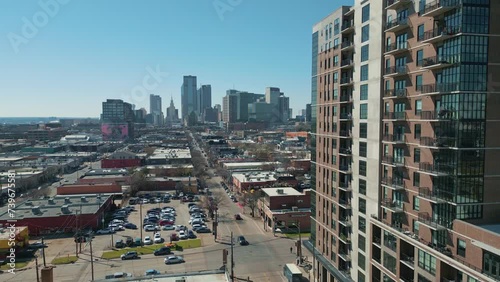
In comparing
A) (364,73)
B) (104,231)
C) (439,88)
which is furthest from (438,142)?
(104,231)

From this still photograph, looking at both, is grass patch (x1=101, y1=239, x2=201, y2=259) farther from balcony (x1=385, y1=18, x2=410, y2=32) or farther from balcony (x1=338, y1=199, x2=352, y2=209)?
balcony (x1=385, y1=18, x2=410, y2=32)

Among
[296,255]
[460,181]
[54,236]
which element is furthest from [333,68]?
[54,236]

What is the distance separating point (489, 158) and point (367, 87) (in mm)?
7138

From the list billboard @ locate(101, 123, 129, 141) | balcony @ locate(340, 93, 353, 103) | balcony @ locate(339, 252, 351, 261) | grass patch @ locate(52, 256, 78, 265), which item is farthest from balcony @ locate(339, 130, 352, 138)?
billboard @ locate(101, 123, 129, 141)

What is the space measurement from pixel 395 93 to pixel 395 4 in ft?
12.9

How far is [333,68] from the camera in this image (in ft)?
78.4

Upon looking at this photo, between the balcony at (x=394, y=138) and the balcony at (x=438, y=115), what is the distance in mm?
1593

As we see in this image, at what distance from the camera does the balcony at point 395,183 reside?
17.5 meters

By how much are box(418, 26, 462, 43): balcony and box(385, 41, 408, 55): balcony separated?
3.08 feet

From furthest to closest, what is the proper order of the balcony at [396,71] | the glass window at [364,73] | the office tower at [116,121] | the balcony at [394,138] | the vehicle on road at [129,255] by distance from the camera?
the office tower at [116,121] → the vehicle on road at [129,255] → the glass window at [364,73] → the balcony at [394,138] → the balcony at [396,71]

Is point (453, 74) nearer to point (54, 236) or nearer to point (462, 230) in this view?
point (462, 230)

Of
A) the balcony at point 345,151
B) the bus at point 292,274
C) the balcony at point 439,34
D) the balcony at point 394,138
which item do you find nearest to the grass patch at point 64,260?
the bus at point 292,274

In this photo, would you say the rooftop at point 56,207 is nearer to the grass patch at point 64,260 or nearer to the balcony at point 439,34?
the grass patch at point 64,260

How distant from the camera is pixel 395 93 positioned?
1775 cm
